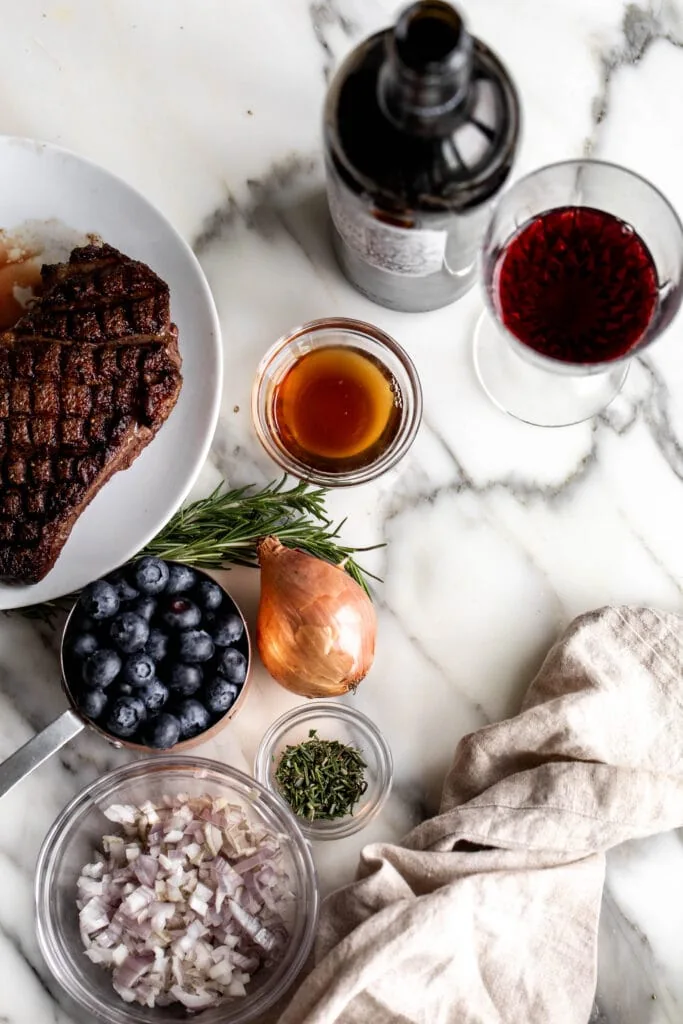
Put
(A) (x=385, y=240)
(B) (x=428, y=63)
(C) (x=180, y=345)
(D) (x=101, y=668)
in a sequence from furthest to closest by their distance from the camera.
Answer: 1. (C) (x=180, y=345)
2. (D) (x=101, y=668)
3. (A) (x=385, y=240)
4. (B) (x=428, y=63)

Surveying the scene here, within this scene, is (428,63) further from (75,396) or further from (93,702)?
(93,702)

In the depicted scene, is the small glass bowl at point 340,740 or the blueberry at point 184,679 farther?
the small glass bowl at point 340,740

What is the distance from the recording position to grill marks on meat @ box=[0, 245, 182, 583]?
5.16 feet

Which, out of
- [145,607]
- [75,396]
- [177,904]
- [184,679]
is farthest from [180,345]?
[177,904]

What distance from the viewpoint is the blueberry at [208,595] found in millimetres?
1612

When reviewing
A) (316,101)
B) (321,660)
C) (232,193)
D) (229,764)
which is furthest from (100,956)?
(316,101)

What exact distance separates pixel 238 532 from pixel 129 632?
247 millimetres

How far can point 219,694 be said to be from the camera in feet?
5.21

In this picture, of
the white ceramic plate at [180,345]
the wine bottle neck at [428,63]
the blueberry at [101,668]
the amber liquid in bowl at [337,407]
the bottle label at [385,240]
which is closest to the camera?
the wine bottle neck at [428,63]

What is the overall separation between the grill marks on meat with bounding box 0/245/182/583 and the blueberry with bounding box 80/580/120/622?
0.26 feet

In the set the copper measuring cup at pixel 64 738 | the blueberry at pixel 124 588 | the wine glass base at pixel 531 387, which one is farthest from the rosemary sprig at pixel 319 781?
the wine glass base at pixel 531 387

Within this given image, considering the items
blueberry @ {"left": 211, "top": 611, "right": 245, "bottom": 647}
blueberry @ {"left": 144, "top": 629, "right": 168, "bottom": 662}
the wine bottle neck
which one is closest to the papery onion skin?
blueberry @ {"left": 211, "top": 611, "right": 245, "bottom": 647}

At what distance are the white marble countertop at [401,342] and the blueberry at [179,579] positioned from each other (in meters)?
0.14

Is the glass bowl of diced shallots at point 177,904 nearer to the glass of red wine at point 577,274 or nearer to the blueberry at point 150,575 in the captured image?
the blueberry at point 150,575
